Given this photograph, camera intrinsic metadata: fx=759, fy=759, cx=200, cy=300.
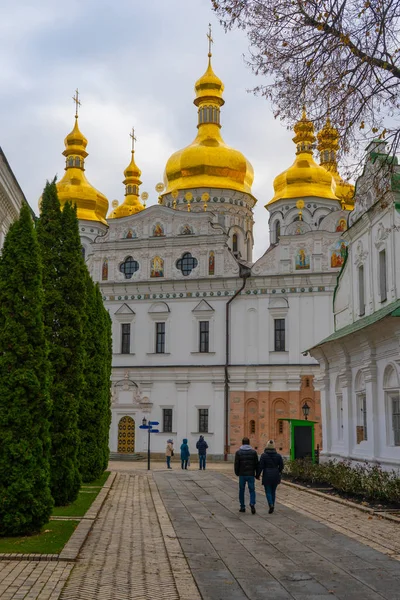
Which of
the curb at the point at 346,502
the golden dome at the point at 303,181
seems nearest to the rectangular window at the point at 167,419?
the golden dome at the point at 303,181

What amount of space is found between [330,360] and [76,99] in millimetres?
43640

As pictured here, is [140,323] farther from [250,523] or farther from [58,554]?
[58,554]

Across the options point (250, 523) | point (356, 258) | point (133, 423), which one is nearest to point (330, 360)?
point (356, 258)

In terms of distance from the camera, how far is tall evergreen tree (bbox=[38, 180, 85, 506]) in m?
15.2

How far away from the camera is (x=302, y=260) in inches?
1610

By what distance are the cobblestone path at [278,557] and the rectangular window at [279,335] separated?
928 inches

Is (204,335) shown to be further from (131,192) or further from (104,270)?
(131,192)

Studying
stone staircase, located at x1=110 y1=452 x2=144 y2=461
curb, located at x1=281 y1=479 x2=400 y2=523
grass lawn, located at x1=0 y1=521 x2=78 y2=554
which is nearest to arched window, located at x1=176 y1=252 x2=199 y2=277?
stone staircase, located at x1=110 y1=452 x2=144 y2=461

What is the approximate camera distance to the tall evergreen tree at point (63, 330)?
1521cm

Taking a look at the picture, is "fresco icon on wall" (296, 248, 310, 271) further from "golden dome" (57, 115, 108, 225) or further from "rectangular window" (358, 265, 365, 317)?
"golden dome" (57, 115, 108, 225)

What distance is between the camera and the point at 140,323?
140ft

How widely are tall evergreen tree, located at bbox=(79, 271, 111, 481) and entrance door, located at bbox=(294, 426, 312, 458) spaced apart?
7.23m

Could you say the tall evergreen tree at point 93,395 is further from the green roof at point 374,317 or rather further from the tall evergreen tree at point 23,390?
the tall evergreen tree at point 23,390

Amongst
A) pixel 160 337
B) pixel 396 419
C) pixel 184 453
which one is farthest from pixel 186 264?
pixel 396 419
